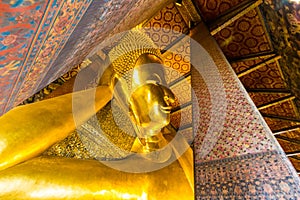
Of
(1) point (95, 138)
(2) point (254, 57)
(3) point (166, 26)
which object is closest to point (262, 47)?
(2) point (254, 57)

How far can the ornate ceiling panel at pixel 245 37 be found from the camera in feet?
10.9

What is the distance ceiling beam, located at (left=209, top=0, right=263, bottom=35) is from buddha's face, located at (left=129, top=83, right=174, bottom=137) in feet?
4.35

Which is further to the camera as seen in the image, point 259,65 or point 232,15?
point 259,65

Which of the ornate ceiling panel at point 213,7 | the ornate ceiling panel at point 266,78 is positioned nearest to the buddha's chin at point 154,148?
the ornate ceiling panel at point 213,7

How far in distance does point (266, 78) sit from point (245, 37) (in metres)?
1.07

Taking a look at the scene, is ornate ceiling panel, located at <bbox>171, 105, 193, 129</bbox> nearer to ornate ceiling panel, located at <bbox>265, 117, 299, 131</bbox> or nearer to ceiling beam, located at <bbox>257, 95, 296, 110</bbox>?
ceiling beam, located at <bbox>257, 95, 296, 110</bbox>

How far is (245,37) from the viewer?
356 cm

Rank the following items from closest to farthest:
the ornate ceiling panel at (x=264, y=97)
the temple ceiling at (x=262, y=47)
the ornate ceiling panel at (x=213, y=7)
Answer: the temple ceiling at (x=262, y=47) < the ornate ceiling panel at (x=213, y=7) < the ornate ceiling panel at (x=264, y=97)

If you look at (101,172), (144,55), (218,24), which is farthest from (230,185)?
(218,24)

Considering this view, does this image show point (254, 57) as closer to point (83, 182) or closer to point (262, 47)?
point (262, 47)

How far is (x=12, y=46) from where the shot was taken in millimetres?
798

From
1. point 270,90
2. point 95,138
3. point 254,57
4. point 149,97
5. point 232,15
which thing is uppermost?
point 232,15

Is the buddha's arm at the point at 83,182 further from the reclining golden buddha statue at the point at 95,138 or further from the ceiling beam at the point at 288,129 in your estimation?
the ceiling beam at the point at 288,129

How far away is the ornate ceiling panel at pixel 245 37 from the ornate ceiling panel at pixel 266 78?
434 millimetres
